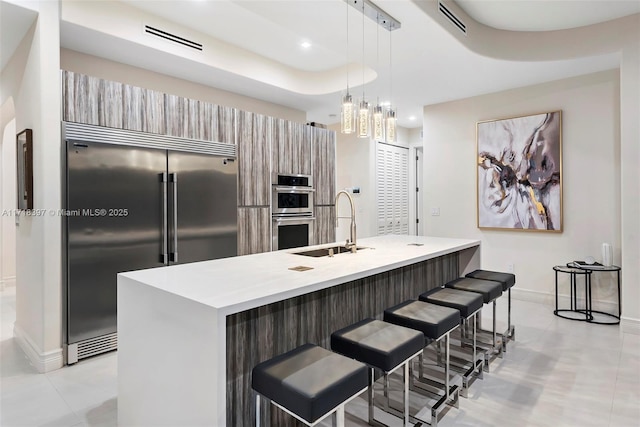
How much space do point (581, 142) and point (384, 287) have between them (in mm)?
3276

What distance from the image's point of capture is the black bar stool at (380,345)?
1615 millimetres

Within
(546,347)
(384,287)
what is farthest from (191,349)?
(546,347)

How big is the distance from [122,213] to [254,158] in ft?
5.22

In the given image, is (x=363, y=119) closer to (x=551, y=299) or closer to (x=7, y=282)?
(x=551, y=299)

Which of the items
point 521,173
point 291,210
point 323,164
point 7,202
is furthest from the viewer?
point 7,202

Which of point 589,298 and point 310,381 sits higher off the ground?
point 310,381

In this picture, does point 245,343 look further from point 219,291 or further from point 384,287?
point 384,287

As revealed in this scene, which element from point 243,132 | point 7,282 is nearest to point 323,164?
point 243,132

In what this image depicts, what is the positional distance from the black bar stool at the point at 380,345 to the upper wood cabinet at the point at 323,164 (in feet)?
10.8

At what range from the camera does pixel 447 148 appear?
5191 millimetres

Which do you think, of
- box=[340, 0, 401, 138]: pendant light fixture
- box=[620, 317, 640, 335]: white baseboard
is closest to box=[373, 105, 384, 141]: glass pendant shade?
box=[340, 0, 401, 138]: pendant light fixture

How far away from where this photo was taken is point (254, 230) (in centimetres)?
413

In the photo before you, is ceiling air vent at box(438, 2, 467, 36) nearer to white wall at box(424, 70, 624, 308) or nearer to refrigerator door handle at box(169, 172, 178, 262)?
white wall at box(424, 70, 624, 308)

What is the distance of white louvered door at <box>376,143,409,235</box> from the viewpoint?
6.59 metres
